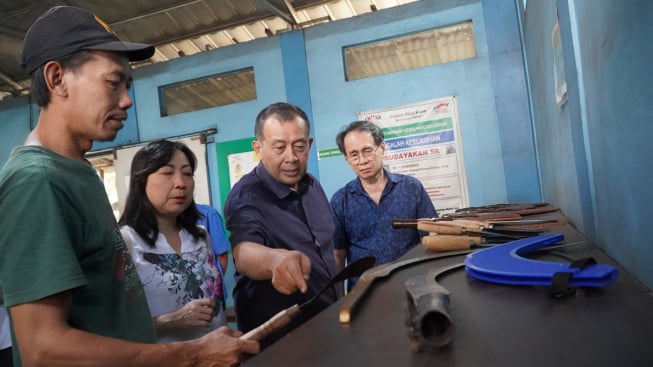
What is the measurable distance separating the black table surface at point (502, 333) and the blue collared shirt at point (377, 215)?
60.3 inches

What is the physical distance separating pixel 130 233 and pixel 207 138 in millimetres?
3318

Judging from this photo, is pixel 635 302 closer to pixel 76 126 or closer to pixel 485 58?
pixel 76 126

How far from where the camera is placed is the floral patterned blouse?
1646 mm

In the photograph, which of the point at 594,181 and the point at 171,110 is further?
the point at 171,110

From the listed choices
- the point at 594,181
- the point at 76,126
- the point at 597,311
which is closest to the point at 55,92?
the point at 76,126

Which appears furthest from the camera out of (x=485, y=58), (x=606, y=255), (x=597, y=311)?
(x=485, y=58)

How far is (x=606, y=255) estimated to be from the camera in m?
1.14

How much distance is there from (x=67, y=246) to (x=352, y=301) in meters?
0.58

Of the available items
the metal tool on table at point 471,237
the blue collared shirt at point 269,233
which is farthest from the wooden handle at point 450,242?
the blue collared shirt at point 269,233

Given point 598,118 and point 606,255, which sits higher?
point 598,118

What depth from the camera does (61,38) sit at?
39.1 inches

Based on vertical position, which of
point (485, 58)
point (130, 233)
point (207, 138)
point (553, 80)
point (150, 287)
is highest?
point (485, 58)

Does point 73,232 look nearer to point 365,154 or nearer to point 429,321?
point 429,321

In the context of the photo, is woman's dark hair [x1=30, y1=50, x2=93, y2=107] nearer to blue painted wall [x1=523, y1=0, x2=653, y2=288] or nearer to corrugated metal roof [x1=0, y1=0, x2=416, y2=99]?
blue painted wall [x1=523, y1=0, x2=653, y2=288]
